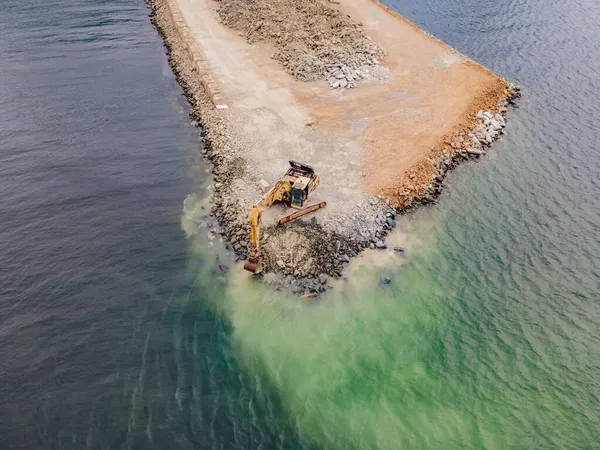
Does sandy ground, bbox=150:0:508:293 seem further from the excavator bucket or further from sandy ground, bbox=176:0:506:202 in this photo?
the excavator bucket

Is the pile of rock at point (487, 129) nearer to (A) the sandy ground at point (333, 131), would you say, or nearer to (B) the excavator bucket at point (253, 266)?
(A) the sandy ground at point (333, 131)

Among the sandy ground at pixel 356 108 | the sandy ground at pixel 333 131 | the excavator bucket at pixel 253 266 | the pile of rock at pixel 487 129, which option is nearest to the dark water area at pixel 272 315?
the excavator bucket at pixel 253 266

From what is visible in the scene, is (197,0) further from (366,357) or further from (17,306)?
(366,357)

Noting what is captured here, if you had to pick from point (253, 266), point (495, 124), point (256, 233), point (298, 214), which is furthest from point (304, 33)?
point (253, 266)

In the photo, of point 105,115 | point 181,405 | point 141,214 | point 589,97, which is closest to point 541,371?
point 181,405

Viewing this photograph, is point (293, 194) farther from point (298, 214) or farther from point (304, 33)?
point (304, 33)
